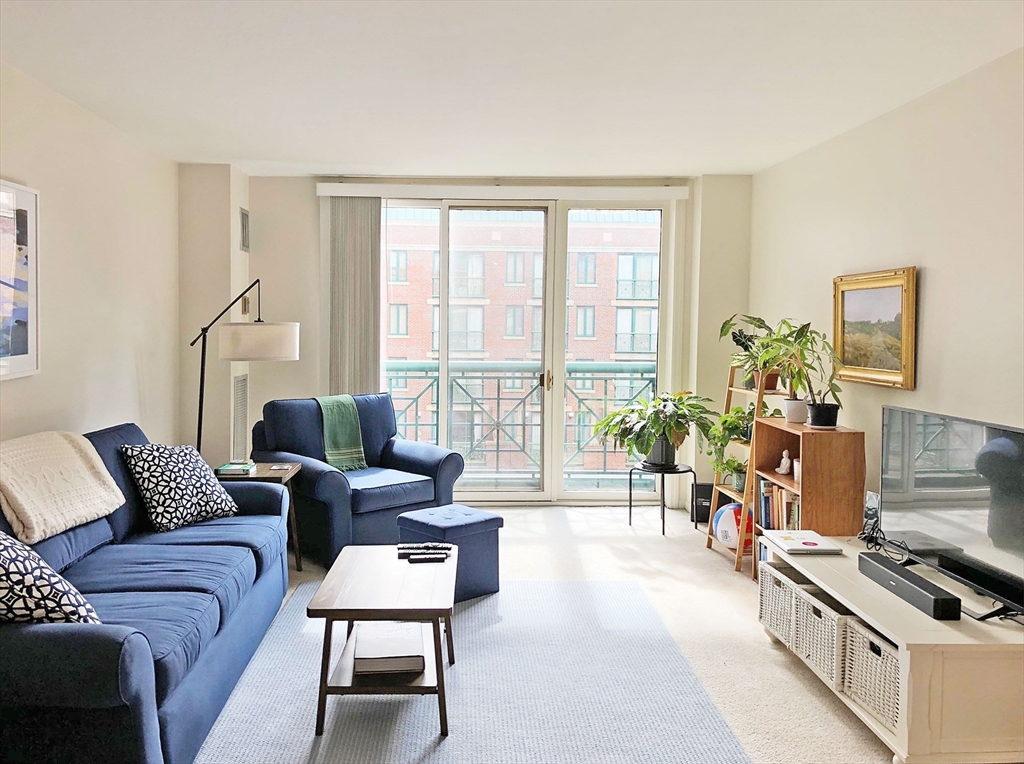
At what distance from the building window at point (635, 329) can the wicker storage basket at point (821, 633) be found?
2997 mm

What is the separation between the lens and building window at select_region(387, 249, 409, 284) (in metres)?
5.82

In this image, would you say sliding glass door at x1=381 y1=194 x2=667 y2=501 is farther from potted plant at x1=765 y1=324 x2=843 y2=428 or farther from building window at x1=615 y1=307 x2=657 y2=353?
potted plant at x1=765 y1=324 x2=843 y2=428

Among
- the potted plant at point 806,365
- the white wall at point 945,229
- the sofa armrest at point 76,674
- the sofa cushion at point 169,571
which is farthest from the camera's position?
the potted plant at point 806,365

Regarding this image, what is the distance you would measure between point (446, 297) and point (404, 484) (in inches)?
67.2

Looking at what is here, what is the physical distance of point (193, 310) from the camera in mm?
5234

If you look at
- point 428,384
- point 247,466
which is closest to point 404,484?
point 247,466

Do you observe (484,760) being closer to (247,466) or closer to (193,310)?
(247,466)

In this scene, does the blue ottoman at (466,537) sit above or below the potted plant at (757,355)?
below

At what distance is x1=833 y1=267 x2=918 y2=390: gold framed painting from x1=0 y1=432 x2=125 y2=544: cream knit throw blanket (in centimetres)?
344

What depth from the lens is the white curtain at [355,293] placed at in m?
5.65

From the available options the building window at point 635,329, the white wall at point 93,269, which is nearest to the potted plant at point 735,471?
the building window at point 635,329

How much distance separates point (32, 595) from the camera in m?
2.20

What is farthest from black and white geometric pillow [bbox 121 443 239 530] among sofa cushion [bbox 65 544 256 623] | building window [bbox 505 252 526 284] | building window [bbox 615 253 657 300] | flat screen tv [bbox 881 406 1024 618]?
building window [bbox 615 253 657 300]

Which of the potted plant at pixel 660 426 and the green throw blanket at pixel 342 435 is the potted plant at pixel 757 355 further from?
the green throw blanket at pixel 342 435
